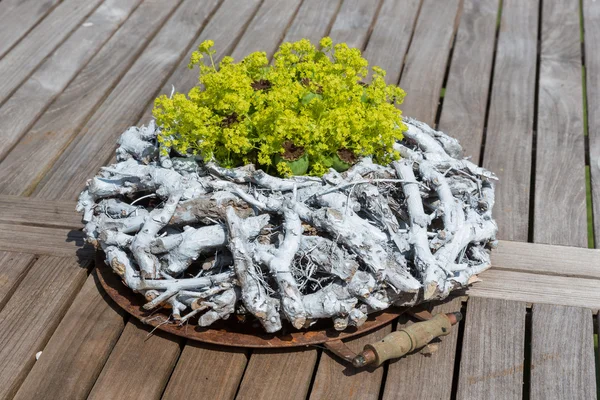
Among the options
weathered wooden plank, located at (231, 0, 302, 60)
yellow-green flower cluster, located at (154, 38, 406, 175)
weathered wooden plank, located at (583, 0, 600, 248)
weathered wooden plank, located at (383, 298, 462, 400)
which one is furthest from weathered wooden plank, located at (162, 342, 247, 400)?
weathered wooden plank, located at (231, 0, 302, 60)

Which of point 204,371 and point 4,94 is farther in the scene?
point 4,94

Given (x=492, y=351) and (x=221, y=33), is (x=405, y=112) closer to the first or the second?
(x=221, y=33)

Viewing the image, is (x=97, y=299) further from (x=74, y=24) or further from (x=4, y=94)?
(x=74, y=24)

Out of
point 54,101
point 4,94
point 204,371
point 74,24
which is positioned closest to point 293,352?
point 204,371

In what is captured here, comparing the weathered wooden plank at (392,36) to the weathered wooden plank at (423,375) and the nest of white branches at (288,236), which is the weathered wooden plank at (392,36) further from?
the weathered wooden plank at (423,375)

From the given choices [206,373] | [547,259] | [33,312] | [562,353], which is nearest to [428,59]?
[547,259]
